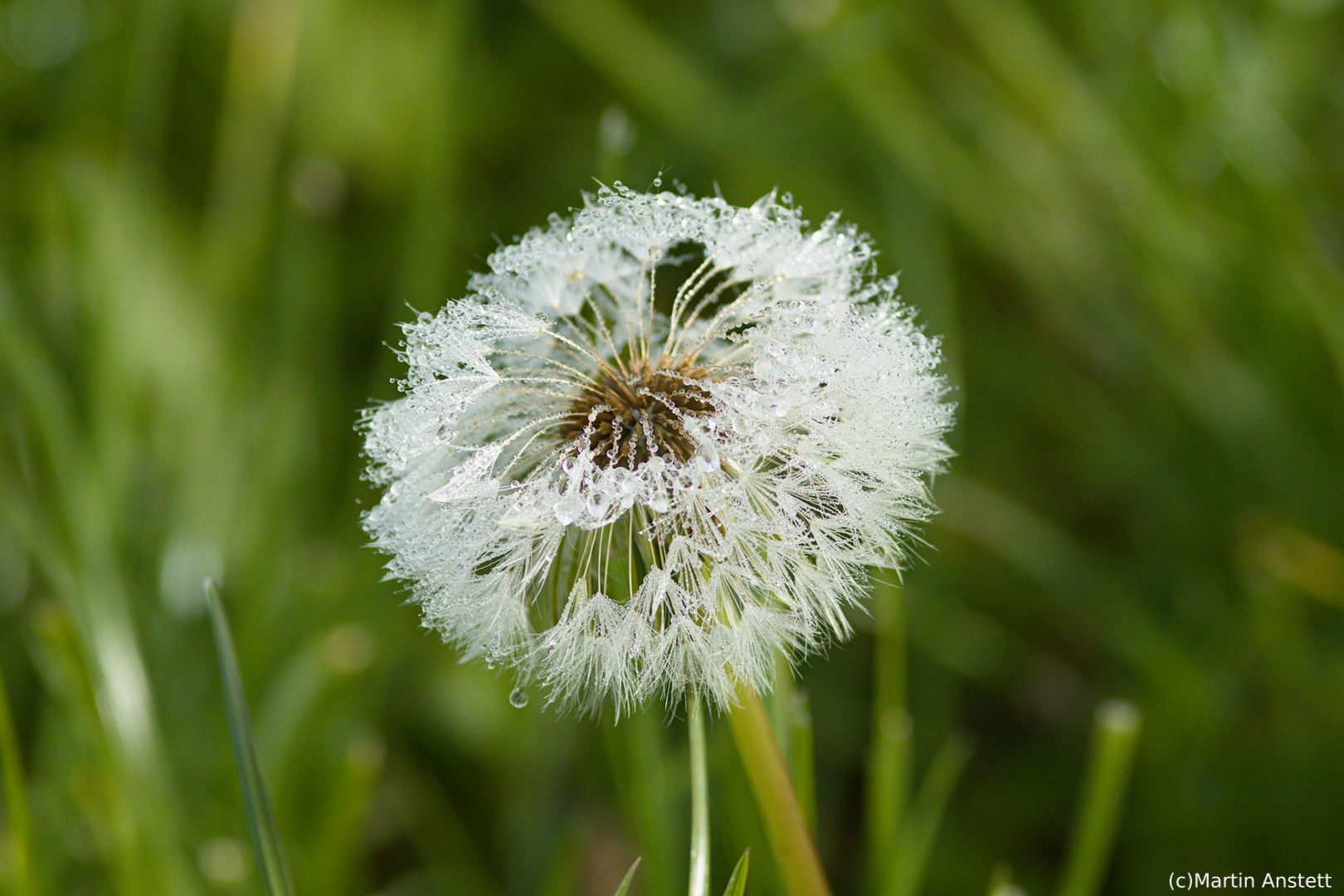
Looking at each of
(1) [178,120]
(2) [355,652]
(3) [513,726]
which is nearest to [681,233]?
(2) [355,652]

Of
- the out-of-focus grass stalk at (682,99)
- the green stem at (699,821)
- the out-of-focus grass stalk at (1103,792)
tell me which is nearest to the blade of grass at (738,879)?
the green stem at (699,821)

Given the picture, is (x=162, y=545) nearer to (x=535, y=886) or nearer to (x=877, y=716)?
(x=535, y=886)

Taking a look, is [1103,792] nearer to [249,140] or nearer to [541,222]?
[541,222]

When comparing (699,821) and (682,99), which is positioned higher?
(682,99)

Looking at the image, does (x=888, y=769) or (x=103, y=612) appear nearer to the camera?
(x=888, y=769)

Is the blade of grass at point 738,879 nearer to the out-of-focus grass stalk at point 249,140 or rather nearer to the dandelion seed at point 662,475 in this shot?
the dandelion seed at point 662,475

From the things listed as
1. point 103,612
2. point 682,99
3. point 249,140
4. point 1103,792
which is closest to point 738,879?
point 1103,792

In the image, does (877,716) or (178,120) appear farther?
(178,120)
